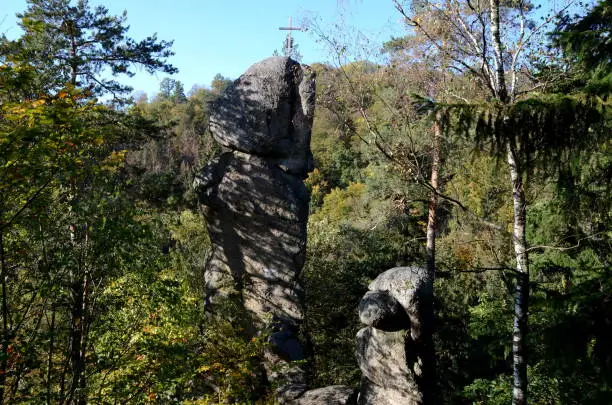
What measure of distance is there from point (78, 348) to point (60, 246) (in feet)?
4.55

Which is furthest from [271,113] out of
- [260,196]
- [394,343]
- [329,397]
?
[329,397]

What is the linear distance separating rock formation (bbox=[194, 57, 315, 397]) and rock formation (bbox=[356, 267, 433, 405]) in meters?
2.38

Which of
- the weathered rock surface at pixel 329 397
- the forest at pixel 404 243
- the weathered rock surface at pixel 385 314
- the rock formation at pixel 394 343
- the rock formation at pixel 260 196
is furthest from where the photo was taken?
the rock formation at pixel 260 196

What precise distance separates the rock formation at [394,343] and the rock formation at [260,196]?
7.80 feet

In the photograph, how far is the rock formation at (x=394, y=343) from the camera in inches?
298

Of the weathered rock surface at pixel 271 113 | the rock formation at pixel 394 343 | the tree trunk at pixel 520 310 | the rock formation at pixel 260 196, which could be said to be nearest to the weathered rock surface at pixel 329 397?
the rock formation at pixel 394 343

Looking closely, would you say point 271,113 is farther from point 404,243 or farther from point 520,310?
point 520,310

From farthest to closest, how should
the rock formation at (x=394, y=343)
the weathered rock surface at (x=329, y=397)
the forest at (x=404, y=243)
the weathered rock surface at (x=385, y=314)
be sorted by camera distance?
the weathered rock surface at (x=329, y=397) < the weathered rock surface at (x=385, y=314) < the rock formation at (x=394, y=343) < the forest at (x=404, y=243)

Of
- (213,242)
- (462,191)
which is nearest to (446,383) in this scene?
(213,242)

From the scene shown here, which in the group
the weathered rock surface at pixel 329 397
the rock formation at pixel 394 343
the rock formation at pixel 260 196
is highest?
the rock formation at pixel 260 196

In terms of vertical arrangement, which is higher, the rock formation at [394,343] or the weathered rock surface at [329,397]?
the rock formation at [394,343]

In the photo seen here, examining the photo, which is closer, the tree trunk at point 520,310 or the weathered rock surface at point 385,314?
the tree trunk at point 520,310

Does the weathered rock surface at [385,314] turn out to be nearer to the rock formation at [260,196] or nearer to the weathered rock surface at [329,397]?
the weathered rock surface at [329,397]

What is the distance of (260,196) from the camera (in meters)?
9.99
